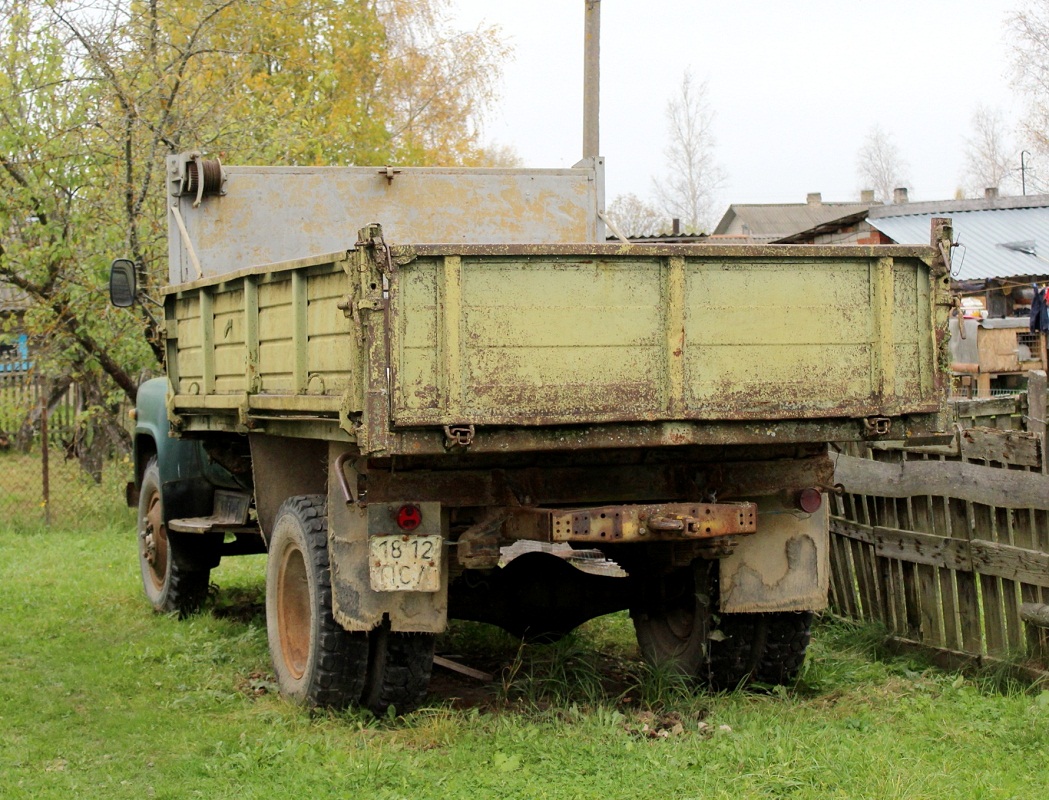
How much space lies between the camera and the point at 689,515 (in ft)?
16.9

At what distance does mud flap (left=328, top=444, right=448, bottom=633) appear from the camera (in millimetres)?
5371

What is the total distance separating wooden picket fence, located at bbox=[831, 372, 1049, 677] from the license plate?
7.37ft

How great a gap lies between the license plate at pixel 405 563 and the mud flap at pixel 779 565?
4.22ft

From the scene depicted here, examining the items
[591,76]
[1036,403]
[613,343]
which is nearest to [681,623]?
[1036,403]

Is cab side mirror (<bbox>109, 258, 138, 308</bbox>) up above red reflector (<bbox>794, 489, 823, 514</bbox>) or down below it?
above

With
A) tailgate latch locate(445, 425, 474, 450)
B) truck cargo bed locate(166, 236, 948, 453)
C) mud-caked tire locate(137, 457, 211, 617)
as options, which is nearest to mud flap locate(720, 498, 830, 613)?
truck cargo bed locate(166, 236, 948, 453)

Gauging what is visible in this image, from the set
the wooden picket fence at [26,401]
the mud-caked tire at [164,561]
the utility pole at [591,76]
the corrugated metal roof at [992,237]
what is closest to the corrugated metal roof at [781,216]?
the corrugated metal roof at [992,237]

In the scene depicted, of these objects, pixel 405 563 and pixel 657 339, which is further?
pixel 405 563

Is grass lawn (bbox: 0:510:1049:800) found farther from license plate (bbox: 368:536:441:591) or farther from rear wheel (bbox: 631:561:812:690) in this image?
license plate (bbox: 368:536:441:591)

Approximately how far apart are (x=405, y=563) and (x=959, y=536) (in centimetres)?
273

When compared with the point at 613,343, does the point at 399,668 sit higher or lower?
lower

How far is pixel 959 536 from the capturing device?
6.37m

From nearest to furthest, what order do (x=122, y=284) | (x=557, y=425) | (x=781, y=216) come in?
(x=557, y=425) → (x=122, y=284) → (x=781, y=216)

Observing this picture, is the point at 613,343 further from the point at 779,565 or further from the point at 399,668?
the point at 399,668
